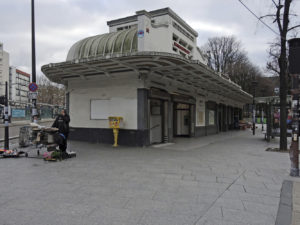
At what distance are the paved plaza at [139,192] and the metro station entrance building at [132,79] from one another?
3791mm

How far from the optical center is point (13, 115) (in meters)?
20.6

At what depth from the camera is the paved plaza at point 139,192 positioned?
11.2 feet

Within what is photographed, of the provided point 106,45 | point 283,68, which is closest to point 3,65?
point 106,45

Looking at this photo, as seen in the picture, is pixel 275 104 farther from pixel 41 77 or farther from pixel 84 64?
pixel 41 77

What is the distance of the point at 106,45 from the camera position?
41.0ft

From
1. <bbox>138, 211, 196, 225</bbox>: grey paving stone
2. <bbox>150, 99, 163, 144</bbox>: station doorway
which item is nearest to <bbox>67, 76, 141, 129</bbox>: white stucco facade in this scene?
<bbox>150, 99, 163, 144</bbox>: station doorway

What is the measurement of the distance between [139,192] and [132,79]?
7.05 meters

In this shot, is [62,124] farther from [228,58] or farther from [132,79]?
[228,58]

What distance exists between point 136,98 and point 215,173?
5621mm

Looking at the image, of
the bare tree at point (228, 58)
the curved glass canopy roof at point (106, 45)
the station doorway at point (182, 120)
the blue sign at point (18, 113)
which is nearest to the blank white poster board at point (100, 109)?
the curved glass canopy roof at point (106, 45)

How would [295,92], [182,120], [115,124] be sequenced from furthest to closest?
[182,120], [115,124], [295,92]

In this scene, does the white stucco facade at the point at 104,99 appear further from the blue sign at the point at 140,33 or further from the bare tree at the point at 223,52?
the bare tree at the point at 223,52

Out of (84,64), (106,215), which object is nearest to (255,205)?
(106,215)

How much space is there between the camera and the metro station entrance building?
9.66m
